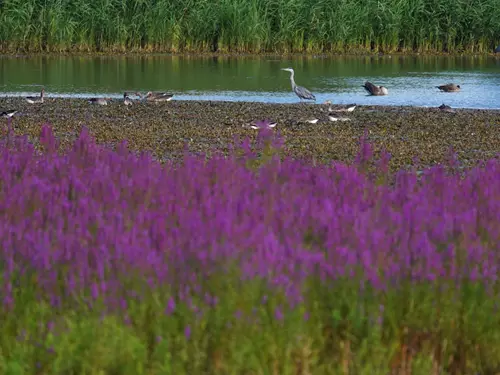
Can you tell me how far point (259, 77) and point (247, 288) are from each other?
1037 inches

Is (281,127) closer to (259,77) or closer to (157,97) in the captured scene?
(157,97)

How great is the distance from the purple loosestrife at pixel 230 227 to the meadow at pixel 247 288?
1cm

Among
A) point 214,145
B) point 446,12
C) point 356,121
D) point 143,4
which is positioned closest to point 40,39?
point 143,4

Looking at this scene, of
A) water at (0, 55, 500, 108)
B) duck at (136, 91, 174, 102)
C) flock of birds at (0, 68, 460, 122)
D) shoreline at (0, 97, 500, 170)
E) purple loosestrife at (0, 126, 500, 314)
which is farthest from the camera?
water at (0, 55, 500, 108)

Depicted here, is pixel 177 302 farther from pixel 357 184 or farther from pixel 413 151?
pixel 413 151

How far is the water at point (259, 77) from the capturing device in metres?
26.3

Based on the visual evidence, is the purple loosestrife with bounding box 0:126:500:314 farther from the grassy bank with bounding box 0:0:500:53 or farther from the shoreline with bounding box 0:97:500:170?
the grassy bank with bounding box 0:0:500:53

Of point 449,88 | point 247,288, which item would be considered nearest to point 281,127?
point 449,88

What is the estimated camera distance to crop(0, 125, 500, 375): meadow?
4586 mm

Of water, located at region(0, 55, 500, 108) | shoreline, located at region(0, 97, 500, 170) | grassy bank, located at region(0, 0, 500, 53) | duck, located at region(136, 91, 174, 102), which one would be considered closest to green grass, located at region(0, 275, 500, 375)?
shoreline, located at region(0, 97, 500, 170)

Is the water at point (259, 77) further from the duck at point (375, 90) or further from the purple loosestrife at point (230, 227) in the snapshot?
the purple loosestrife at point (230, 227)

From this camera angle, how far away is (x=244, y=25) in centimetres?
3597

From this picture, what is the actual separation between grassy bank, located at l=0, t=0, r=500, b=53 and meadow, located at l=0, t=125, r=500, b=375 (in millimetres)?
29914

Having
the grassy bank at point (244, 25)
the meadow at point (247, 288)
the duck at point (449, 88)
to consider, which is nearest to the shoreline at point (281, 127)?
the duck at point (449, 88)
